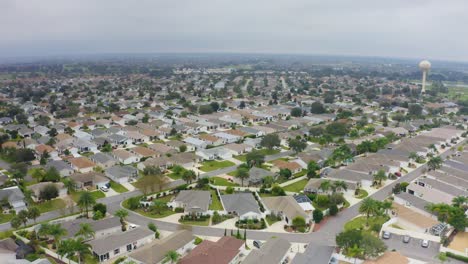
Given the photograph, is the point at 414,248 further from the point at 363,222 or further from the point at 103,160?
the point at 103,160

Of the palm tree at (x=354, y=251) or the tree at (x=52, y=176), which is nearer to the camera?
the palm tree at (x=354, y=251)

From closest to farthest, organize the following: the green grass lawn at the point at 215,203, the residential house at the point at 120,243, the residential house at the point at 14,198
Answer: the residential house at the point at 120,243, the residential house at the point at 14,198, the green grass lawn at the point at 215,203

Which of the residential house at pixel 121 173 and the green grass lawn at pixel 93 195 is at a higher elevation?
the residential house at pixel 121 173

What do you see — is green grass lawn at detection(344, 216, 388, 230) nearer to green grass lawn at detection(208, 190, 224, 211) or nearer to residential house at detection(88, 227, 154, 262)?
green grass lawn at detection(208, 190, 224, 211)

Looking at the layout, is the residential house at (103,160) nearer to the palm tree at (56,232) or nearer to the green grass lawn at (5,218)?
the green grass lawn at (5,218)

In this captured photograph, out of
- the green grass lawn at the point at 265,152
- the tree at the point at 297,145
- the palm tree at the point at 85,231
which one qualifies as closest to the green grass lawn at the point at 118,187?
the palm tree at the point at 85,231

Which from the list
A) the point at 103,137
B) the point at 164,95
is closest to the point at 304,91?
the point at 164,95

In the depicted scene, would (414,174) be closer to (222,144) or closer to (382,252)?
(382,252)

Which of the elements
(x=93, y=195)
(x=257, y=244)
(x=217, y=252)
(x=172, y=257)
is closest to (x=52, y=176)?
(x=93, y=195)
